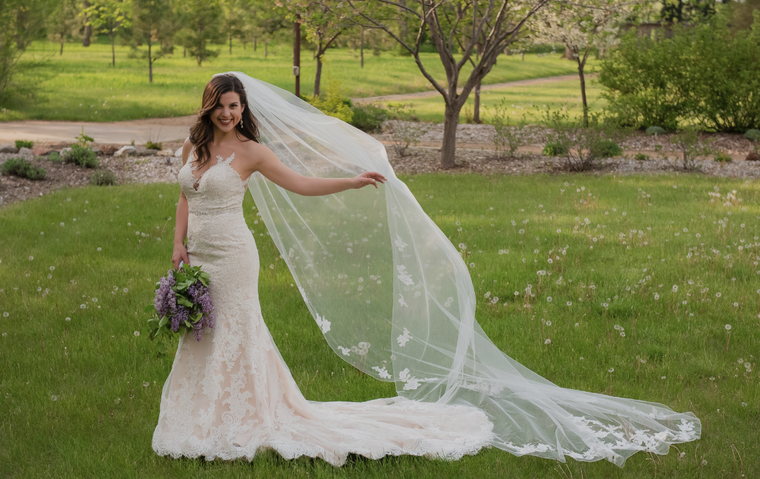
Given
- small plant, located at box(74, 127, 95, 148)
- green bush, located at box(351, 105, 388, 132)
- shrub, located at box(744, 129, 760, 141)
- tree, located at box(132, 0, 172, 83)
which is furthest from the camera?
tree, located at box(132, 0, 172, 83)

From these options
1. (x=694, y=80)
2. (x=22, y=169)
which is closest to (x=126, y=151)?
(x=22, y=169)

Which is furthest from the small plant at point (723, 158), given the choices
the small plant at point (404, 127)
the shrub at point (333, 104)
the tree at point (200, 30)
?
the tree at point (200, 30)

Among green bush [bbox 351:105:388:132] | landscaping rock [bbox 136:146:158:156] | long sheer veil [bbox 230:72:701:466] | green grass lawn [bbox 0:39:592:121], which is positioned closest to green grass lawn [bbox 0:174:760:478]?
long sheer veil [bbox 230:72:701:466]

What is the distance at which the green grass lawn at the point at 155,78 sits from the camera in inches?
920

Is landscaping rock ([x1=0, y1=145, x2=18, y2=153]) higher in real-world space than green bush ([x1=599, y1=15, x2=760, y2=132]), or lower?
lower

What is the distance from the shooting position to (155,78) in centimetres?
3550

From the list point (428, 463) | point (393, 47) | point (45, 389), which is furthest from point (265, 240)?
point (393, 47)

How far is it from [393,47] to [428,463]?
56.1 meters

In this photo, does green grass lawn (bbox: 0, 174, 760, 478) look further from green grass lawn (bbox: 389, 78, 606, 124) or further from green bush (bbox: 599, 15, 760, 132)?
green grass lawn (bbox: 389, 78, 606, 124)

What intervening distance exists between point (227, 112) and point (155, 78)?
111ft

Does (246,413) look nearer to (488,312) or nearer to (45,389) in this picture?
(45,389)

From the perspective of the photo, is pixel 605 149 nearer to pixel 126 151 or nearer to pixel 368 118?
pixel 368 118

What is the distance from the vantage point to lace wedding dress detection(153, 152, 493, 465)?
4309mm

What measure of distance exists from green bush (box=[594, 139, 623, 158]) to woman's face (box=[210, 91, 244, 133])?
1146 cm
